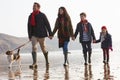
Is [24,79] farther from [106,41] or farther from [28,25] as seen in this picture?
[106,41]

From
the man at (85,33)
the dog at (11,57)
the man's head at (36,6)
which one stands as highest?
the man's head at (36,6)

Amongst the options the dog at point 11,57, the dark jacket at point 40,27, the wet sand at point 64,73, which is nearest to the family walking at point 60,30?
the dark jacket at point 40,27

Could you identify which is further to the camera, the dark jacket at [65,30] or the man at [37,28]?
the dark jacket at [65,30]

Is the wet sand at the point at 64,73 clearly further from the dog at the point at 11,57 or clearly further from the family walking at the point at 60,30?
the family walking at the point at 60,30

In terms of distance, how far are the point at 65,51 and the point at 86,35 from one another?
1.97m

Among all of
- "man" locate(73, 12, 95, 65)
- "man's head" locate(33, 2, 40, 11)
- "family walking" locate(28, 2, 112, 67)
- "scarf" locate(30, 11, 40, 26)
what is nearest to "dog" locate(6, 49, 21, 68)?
"family walking" locate(28, 2, 112, 67)

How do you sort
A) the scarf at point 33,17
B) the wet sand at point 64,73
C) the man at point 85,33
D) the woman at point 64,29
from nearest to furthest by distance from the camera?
the wet sand at point 64,73 → the scarf at point 33,17 → the woman at point 64,29 → the man at point 85,33

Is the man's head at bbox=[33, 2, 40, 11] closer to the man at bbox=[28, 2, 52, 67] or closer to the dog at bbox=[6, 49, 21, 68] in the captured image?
the man at bbox=[28, 2, 52, 67]

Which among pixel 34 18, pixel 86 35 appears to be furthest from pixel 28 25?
pixel 86 35

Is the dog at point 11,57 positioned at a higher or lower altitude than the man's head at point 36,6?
lower

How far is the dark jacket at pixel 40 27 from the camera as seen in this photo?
57.2 feet

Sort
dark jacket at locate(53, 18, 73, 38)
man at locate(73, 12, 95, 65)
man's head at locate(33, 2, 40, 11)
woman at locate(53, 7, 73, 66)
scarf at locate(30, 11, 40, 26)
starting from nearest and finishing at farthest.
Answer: man's head at locate(33, 2, 40, 11)
scarf at locate(30, 11, 40, 26)
woman at locate(53, 7, 73, 66)
dark jacket at locate(53, 18, 73, 38)
man at locate(73, 12, 95, 65)

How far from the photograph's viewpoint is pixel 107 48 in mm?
21391

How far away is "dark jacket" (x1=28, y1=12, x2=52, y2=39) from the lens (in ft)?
57.2
